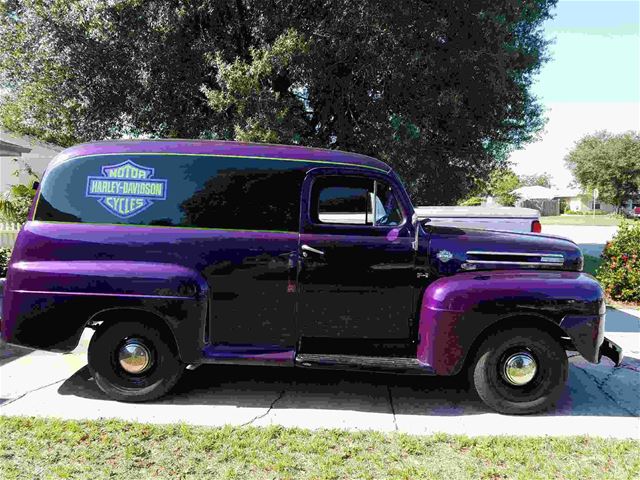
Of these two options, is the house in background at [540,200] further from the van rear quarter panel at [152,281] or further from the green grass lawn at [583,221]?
the van rear quarter panel at [152,281]

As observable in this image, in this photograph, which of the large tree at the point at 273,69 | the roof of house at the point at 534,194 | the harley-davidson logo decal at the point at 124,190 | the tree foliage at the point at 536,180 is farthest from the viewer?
the tree foliage at the point at 536,180

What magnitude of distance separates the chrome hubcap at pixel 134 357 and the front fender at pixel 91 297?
342 mm

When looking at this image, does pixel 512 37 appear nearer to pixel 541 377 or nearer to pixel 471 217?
pixel 471 217

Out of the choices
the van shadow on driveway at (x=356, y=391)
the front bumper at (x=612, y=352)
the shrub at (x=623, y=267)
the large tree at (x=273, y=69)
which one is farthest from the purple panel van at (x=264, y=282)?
the large tree at (x=273, y=69)

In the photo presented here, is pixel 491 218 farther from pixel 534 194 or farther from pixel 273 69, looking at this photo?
pixel 534 194

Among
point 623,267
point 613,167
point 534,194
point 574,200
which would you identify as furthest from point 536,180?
point 623,267

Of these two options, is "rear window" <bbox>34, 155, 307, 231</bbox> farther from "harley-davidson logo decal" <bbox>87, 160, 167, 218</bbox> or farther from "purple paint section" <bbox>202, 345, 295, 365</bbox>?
"purple paint section" <bbox>202, 345, 295, 365</bbox>

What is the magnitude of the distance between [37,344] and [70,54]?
30.6 ft

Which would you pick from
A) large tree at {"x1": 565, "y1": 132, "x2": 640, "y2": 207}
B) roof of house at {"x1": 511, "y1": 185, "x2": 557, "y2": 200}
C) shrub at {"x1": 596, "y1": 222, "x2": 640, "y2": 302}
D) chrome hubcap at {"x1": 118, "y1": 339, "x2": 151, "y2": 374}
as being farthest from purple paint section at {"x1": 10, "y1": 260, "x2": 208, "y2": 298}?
roof of house at {"x1": 511, "y1": 185, "x2": 557, "y2": 200}

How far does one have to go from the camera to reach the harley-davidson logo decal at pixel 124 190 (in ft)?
15.0

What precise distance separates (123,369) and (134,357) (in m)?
0.17

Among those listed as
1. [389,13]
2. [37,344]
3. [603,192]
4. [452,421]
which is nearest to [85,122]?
[389,13]

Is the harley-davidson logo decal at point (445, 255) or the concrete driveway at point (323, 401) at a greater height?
the harley-davidson logo decal at point (445, 255)

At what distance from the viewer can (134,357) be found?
461 cm
